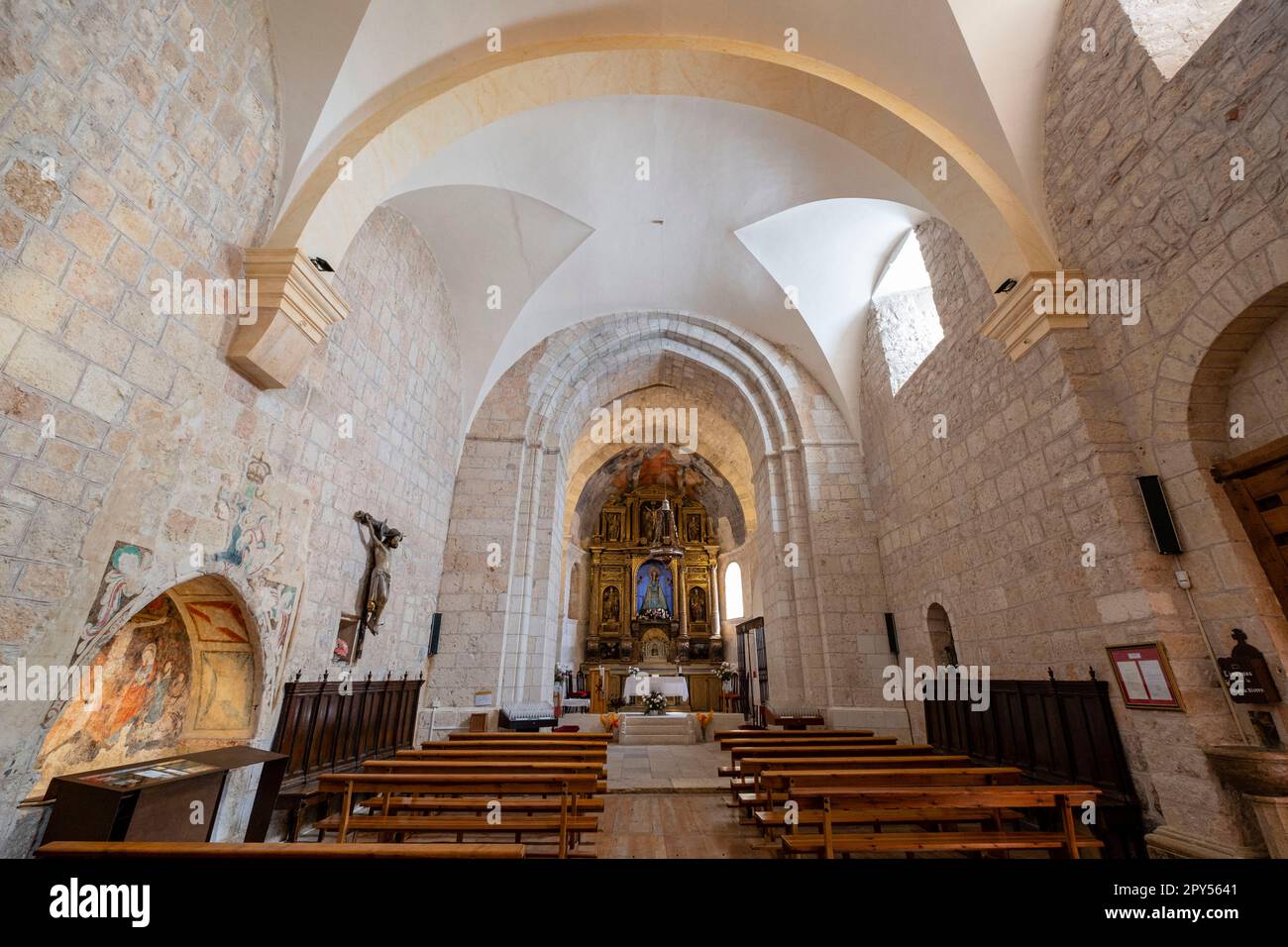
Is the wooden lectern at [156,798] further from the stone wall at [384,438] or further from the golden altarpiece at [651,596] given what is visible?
the golden altarpiece at [651,596]

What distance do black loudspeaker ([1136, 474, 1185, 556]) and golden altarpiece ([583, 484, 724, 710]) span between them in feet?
50.2

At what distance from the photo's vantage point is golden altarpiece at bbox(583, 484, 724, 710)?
59.6 ft

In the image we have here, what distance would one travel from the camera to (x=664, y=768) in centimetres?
679

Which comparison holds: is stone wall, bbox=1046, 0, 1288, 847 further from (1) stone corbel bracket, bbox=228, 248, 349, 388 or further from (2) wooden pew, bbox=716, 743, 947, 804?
(1) stone corbel bracket, bbox=228, 248, 349, 388

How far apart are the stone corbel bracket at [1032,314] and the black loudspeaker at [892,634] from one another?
15.3 feet

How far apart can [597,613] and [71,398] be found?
17.2 m

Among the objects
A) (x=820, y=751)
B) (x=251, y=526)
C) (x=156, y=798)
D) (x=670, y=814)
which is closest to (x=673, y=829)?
(x=670, y=814)

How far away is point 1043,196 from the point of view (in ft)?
16.0

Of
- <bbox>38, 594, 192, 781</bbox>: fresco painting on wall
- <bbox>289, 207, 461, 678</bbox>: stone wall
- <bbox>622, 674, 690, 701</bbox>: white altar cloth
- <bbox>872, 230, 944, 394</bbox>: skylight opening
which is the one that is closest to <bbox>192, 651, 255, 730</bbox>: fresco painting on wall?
<bbox>38, 594, 192, 781</bbox>: fresco painting on wall

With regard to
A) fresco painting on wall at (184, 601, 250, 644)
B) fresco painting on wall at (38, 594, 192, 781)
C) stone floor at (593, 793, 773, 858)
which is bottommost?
stone floor at (593, 793, 773, 858)

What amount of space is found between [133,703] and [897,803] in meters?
5.76

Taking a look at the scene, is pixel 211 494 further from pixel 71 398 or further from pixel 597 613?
pixel 597 613

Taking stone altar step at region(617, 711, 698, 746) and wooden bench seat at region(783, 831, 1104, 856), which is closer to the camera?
wooden bench seat at region(783, 831, 1104, 856)

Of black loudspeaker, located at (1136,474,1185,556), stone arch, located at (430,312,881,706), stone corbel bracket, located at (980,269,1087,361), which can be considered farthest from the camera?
stone arch, located at (430,312,881,706)
